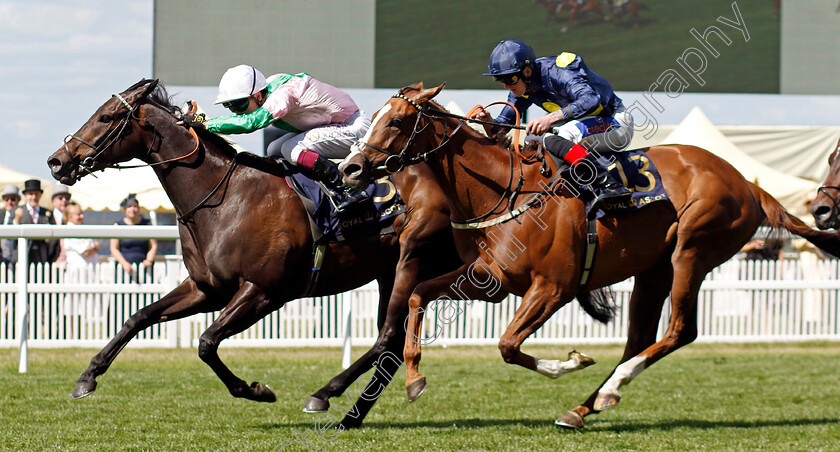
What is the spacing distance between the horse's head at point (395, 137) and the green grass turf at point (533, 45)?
347 inches

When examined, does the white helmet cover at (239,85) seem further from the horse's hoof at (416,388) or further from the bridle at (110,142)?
the horse's hoof at (416,388)

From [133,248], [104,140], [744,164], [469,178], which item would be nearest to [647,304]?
[469,178]

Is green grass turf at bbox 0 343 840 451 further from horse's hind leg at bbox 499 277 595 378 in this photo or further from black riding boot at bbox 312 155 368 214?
black riding boot at bbox 312 155 368 214

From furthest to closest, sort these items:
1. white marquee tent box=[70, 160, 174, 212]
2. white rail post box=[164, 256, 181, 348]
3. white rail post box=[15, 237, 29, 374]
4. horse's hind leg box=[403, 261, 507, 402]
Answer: white marquee tent box=[70, 160, 174, 212] → white rail post box=[164, 256, 181, 348] → white rail post box=[15, 237, 29, 374] → horse's hind leg box=[403, 261, 507, 402]

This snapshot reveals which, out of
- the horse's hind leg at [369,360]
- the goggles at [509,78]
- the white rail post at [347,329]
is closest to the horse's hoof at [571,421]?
the horse's hind leg at [369,360]

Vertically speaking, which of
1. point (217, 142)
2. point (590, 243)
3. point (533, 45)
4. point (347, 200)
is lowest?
point (590, 243)

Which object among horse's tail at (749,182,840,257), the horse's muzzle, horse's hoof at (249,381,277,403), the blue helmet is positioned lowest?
horse's hoof at (249,381,277,403)

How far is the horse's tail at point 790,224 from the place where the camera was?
5.64 m

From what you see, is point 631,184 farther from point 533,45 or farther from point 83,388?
point 533,45

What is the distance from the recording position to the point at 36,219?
31.9 feet

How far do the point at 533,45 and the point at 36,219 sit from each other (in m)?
7.23

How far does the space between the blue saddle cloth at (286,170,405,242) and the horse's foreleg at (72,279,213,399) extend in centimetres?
76

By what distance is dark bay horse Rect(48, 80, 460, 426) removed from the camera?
519cm

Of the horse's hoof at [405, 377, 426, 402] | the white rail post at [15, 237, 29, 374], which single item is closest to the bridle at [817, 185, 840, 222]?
the horse's hoof at [405, 377, 426, 402]
